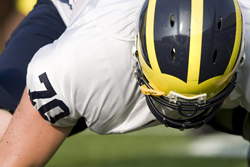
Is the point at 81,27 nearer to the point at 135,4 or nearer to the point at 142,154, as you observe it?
the point at 135,4

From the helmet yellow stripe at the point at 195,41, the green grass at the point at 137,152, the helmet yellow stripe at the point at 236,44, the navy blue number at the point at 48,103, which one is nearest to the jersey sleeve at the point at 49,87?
the navy blue number at the point at 48,103

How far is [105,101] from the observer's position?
3.44 feet

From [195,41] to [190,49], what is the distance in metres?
0.03

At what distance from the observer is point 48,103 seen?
1042 mm

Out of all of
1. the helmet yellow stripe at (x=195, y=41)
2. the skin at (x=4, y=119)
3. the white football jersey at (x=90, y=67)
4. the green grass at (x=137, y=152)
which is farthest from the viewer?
the green grass at (x=137, y=152)

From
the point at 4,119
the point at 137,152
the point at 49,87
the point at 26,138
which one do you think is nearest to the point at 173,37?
the point at 49,87

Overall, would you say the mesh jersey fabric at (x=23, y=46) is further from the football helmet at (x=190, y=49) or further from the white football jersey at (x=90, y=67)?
the football helmet at (x=190, y=49)

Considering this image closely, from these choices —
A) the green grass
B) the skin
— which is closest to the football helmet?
the skin

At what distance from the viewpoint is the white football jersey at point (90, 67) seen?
1.00 meters

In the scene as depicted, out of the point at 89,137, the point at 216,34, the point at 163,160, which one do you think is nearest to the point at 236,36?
the point at 216,34

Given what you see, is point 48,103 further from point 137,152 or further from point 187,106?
point 137,152

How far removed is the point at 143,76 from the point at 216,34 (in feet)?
0.82

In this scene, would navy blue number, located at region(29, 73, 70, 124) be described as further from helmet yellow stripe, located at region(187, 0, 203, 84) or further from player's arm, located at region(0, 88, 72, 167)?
helmet yellow stripe, located at region(187, 0, 203, 84)

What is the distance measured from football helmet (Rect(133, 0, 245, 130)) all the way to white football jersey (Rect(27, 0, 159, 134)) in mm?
72
